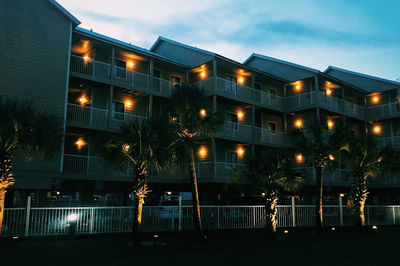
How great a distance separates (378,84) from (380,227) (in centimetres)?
1642

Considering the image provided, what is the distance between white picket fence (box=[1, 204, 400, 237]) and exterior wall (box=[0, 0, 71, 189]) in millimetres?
4361

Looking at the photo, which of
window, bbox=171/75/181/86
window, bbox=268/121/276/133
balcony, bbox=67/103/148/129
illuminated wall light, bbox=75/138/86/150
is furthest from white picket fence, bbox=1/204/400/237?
window, bbox=171/75/181/86

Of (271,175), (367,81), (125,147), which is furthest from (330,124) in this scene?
(125,147)

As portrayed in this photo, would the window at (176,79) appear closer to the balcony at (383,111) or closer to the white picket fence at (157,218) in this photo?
the white picket fence at (157,218)

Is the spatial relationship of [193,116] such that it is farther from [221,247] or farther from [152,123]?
[221,247]

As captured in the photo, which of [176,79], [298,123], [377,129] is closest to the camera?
[176,79]

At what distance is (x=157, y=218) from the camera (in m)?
18.9

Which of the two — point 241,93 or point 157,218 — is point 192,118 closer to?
point 157,218

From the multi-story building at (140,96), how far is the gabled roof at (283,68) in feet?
0.34

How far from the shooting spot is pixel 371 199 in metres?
36.9

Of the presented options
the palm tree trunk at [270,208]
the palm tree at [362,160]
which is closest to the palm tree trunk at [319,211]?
the palm tree at [362,160]

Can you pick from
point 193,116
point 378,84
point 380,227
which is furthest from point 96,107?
point 378,84

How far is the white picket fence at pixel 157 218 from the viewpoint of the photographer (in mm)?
15906

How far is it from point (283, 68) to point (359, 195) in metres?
15.5
